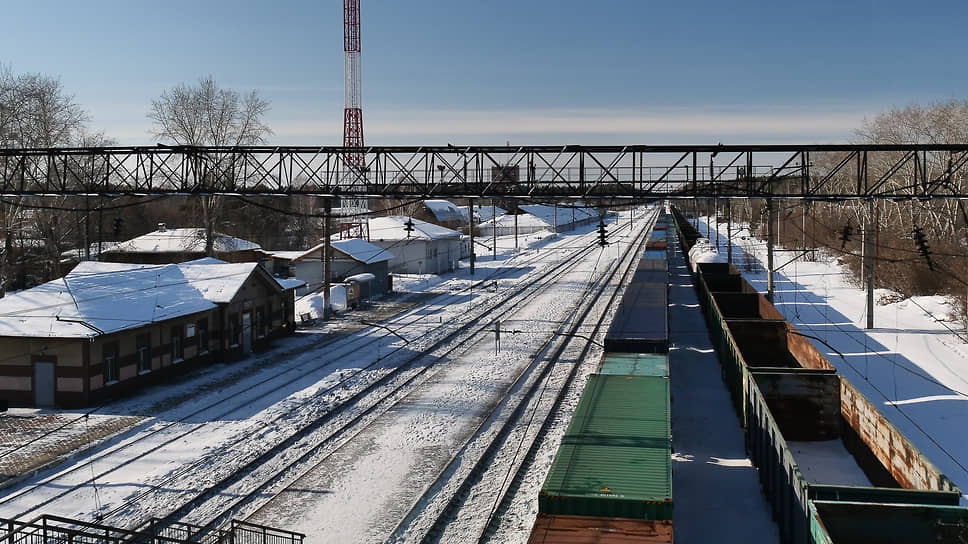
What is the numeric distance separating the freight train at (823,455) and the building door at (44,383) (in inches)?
844

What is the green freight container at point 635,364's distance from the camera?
21.4 m

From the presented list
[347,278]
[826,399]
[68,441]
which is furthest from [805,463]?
[347,278]

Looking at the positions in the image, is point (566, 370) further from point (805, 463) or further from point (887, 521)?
point (887, 521)

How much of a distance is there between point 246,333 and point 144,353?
618 cm

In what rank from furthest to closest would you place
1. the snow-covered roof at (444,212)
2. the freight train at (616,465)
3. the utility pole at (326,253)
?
the snow-covered roof at (444,212) → the utility pole at (326,253) → the freight train at (616,465)

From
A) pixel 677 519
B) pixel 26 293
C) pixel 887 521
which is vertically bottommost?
pixel 677 519

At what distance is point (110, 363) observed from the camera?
2444 cm

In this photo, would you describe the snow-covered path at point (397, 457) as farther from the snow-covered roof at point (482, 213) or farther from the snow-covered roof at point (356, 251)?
the snow-covered roof at point (482, 213)

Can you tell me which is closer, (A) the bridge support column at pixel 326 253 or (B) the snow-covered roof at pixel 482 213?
(A) the bridge support column at pixel 326 253

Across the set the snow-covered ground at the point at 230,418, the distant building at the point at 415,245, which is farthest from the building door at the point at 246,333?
the distant building at the point at 415,245

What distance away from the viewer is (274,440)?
1989 cm

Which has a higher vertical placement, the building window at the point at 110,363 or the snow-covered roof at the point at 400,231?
the snow-covered roof at the point at 400,231

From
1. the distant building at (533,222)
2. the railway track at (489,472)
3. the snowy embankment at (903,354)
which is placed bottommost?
the railway track at (489,472)

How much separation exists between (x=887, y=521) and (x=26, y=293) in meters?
27.7
